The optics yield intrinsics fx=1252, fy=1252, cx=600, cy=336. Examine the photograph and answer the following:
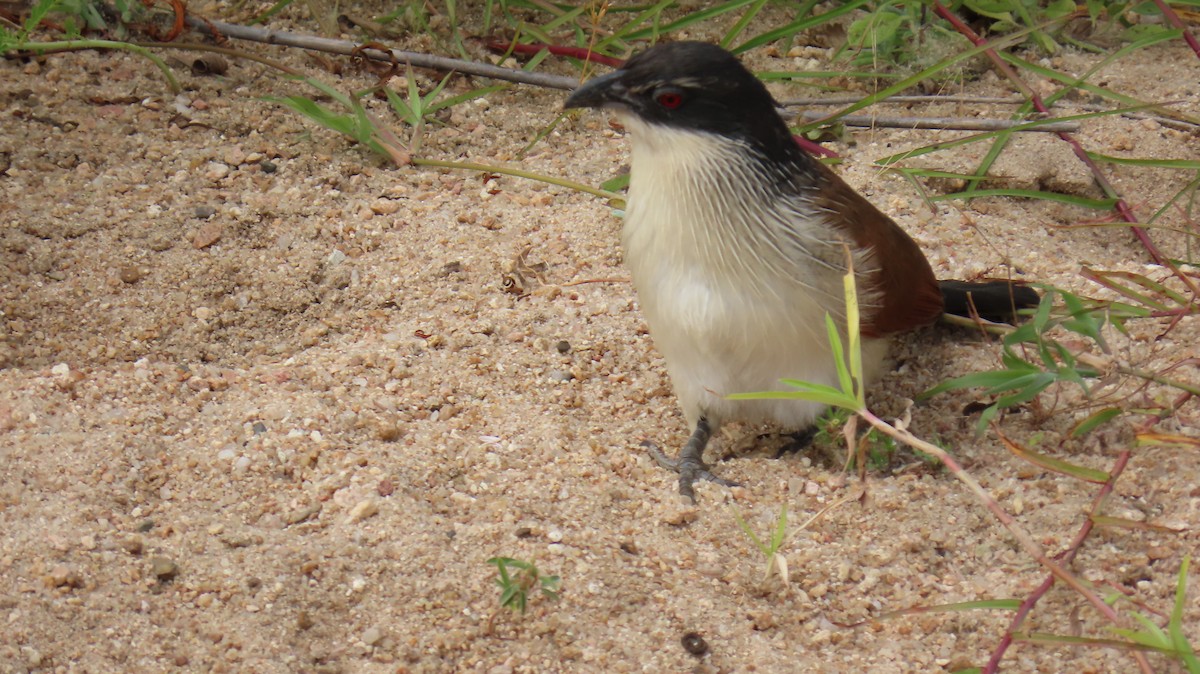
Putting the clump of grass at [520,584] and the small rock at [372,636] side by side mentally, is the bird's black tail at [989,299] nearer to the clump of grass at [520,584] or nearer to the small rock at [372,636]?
the clump of grass at [520,584]

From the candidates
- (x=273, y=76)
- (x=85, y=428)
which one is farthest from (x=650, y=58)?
(x=273, y=76)

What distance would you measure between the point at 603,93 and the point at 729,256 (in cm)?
55

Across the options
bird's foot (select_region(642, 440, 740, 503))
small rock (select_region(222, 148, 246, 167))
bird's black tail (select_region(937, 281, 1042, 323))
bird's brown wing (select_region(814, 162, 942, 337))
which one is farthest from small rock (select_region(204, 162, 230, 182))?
bird's black tail (select_region(937, 281, 1042, 323))

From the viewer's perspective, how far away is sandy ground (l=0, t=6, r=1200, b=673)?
2803mm

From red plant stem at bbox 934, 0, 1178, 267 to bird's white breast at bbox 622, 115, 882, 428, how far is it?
1367 mm

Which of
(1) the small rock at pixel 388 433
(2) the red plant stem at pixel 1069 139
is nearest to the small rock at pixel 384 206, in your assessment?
(1) the small rock at pixel 388 433

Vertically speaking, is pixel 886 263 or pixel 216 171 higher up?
pixel 886 263

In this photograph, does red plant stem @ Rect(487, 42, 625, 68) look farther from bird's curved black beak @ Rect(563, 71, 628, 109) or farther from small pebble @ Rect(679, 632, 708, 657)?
small pebble @ Rect(679, 632, 708, 657)

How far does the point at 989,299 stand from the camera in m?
4.04

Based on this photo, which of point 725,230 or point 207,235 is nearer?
point 725,230

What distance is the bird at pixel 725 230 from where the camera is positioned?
331 cm

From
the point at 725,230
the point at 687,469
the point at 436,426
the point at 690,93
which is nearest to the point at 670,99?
the point at 690,93

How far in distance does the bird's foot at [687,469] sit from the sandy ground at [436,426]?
8 centimetres

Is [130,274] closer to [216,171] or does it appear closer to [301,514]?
[216,171]
